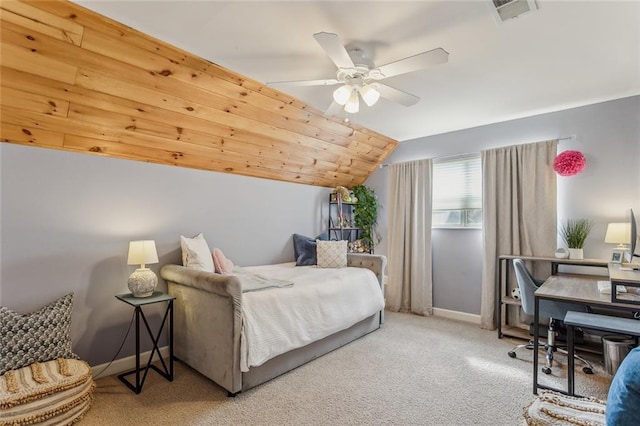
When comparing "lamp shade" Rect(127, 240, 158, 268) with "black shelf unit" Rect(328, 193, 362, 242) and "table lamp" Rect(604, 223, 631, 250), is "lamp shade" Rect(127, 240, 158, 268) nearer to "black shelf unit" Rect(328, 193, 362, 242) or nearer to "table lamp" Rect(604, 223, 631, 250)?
"black shelf unit" Rect(328, 193, 362, 242)

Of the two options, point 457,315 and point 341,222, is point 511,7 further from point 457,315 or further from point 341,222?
point 457,315

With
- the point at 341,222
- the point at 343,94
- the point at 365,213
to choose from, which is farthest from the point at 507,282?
the point at 343,94

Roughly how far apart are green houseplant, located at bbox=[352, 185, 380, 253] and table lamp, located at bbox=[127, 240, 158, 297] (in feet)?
9.69

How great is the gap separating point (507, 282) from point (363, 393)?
7.74ft

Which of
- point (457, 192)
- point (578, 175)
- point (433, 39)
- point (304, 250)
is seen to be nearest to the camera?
point (433, 39)

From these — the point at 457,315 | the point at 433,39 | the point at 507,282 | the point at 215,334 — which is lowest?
the point at 457,315

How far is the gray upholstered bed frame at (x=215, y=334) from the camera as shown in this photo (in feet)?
7.32

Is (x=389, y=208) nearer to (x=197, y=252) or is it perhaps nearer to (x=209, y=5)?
(x=197, y=252)

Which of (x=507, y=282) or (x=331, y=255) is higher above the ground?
(x=331, y=255)

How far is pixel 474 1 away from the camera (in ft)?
5.77

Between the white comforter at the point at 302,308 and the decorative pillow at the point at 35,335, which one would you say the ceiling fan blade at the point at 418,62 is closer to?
the white comforter at the point at 302,308

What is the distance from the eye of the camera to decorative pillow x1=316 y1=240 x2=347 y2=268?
12.6 ft

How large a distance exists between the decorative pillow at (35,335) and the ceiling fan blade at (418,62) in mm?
2773

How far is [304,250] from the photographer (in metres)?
4.09
